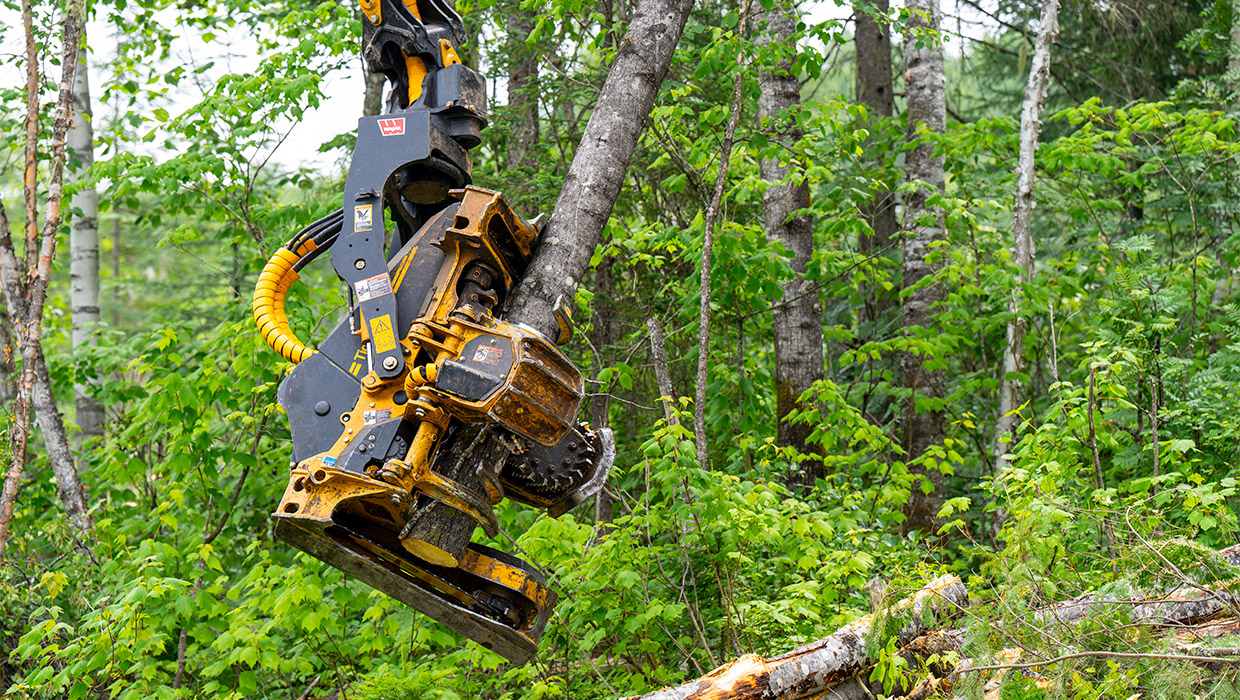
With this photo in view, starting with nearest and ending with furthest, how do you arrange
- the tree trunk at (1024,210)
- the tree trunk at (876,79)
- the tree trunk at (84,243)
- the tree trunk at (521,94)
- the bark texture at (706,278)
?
the bark texture at (706,278) < the tree trunk at (1024,210) < the tree trunk at (521,94) < the tree trunk at (84,243) < the tree trunk at (876,79)

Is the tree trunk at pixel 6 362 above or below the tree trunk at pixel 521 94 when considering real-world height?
below

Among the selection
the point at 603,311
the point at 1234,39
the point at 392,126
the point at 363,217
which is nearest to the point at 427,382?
the point at 363,217

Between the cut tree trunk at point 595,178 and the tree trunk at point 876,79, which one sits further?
the tree trunk at point 876,79

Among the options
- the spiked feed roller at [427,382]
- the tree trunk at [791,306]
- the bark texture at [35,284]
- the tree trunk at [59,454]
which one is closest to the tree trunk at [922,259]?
the tree trunk at [791,306]

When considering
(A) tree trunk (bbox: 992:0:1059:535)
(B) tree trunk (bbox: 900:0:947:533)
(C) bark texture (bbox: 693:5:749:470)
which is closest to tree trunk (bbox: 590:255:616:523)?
(C) bark texture (bbox: 693:5:749:470)

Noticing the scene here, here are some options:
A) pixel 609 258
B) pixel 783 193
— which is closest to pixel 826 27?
pixel 783 193

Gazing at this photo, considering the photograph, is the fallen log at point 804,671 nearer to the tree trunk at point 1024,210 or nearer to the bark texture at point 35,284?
the tree trunk at point 1024,210

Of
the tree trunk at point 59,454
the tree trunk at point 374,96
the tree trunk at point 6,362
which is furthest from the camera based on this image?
the tree trunk at point 374,96

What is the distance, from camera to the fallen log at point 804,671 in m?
3.70

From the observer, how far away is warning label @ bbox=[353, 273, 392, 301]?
356 centimetres

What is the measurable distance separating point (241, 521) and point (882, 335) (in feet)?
20.4

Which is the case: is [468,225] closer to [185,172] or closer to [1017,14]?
[185,172]

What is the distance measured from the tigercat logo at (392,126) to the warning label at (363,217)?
1.01 feet

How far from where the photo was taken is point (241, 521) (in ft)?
24.1
